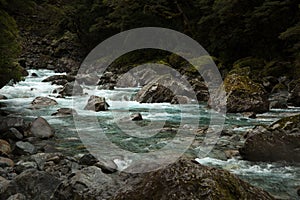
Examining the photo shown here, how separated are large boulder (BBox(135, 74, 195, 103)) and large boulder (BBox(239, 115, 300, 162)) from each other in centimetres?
739

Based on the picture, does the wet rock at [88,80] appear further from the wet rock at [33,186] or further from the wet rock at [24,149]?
the wet rock at [33,186]

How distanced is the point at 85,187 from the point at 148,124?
603 cm

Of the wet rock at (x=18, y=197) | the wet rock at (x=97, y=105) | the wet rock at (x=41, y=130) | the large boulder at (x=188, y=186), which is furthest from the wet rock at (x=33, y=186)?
the wet rock at (x=97, y=105)

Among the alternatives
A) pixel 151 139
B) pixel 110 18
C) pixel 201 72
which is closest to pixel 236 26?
pixel 201 72

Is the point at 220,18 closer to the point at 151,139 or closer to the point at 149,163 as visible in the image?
the point at 151,139

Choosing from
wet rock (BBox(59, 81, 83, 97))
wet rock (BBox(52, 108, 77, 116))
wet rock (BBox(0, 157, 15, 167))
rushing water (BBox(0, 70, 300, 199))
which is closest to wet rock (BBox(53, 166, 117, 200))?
rushing water (BBox(0, 70, 300, 199))

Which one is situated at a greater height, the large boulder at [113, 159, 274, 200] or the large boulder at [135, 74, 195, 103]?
the large boulder at [135, 74, 195, 103]

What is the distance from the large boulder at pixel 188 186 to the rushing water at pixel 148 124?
6.83ft

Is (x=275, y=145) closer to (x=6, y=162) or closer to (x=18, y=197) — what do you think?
(x=18, y=197)

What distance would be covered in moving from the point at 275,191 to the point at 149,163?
70.7 inches

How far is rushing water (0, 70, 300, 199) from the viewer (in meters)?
5.39

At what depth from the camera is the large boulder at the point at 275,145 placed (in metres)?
6.02

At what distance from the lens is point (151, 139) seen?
8.01 meters

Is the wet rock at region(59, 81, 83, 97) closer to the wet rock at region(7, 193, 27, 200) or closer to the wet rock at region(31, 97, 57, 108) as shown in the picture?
the wet rock at region(31, 97, 57, 108)
